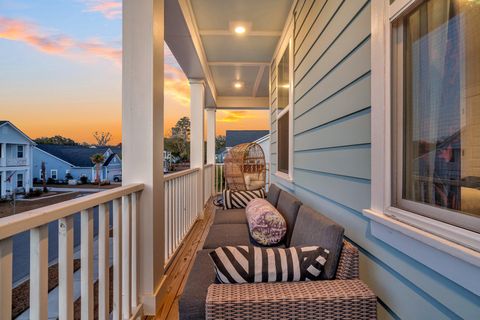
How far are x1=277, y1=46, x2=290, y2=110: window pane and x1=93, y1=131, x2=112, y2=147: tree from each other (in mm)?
2474

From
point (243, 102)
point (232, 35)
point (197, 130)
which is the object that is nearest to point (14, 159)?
point (232, 35)

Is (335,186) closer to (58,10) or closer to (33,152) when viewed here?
(33,152)

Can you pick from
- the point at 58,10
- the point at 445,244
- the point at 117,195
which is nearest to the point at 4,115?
the point at 58,10

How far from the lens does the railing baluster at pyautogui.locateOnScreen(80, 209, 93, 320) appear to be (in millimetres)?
1314

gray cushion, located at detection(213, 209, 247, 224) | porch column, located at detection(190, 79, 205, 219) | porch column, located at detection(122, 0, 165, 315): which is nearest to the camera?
porch column, located at detection(122, 0, 165, 315)

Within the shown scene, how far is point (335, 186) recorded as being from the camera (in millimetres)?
1904

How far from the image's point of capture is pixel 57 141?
1.37 m

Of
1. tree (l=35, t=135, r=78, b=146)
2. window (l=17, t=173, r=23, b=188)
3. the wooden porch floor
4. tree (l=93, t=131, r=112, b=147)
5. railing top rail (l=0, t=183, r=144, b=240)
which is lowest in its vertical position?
the wooden porch floor

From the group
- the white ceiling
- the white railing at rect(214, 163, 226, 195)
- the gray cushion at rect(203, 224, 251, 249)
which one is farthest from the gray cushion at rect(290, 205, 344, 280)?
the white railing at rect(214, 163, 226, 195)

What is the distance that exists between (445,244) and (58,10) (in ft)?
5.79

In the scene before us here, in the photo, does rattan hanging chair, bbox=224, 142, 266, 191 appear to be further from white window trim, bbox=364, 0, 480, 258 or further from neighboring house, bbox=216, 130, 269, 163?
neighboring house, bbox=216, 130, 269, 163

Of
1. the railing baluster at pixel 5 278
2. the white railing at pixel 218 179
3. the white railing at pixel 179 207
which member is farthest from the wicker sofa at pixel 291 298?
the white railing at pixel 218 179

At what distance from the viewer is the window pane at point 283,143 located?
4020 millimetres

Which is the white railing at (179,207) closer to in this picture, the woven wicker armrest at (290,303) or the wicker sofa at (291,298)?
the wicker sofa at (291,298)
